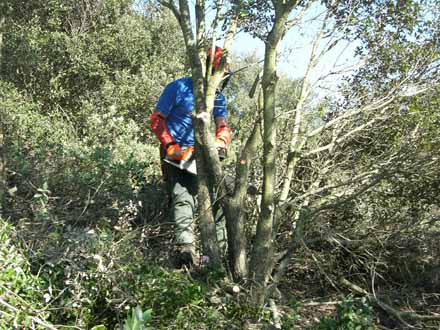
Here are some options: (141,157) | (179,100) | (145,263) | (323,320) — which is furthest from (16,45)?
(323,320)

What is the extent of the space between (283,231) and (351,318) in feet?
4.00

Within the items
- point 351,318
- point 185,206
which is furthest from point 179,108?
point 351,318

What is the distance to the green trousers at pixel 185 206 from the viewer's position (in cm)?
475

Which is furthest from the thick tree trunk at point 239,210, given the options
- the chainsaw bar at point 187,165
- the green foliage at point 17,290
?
the green foliage at point 17,290

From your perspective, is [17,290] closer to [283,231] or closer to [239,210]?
[239,210]

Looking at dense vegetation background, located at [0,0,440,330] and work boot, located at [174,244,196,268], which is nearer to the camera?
dense vegetation background, located at [0,0,440,330]

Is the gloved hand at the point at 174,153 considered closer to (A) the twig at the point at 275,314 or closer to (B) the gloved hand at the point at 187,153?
(B) the gloved hand at the point at 187,153

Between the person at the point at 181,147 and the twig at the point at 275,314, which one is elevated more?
the person at the point at 181,147

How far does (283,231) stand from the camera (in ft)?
15.9

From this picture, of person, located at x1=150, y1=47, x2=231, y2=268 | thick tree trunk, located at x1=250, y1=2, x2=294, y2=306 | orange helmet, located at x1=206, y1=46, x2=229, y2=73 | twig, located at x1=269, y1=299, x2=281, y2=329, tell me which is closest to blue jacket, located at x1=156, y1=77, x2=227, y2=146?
person, located at x1=150, y1=47, x2=231, y2=268

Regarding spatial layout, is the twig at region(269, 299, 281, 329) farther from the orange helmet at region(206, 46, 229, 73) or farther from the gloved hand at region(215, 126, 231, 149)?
the orange helmet at region(206, 46, 229, 73)

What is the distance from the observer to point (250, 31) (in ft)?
16.8

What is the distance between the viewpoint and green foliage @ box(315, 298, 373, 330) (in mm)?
3741

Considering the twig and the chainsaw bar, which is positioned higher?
the chainsaw bar
